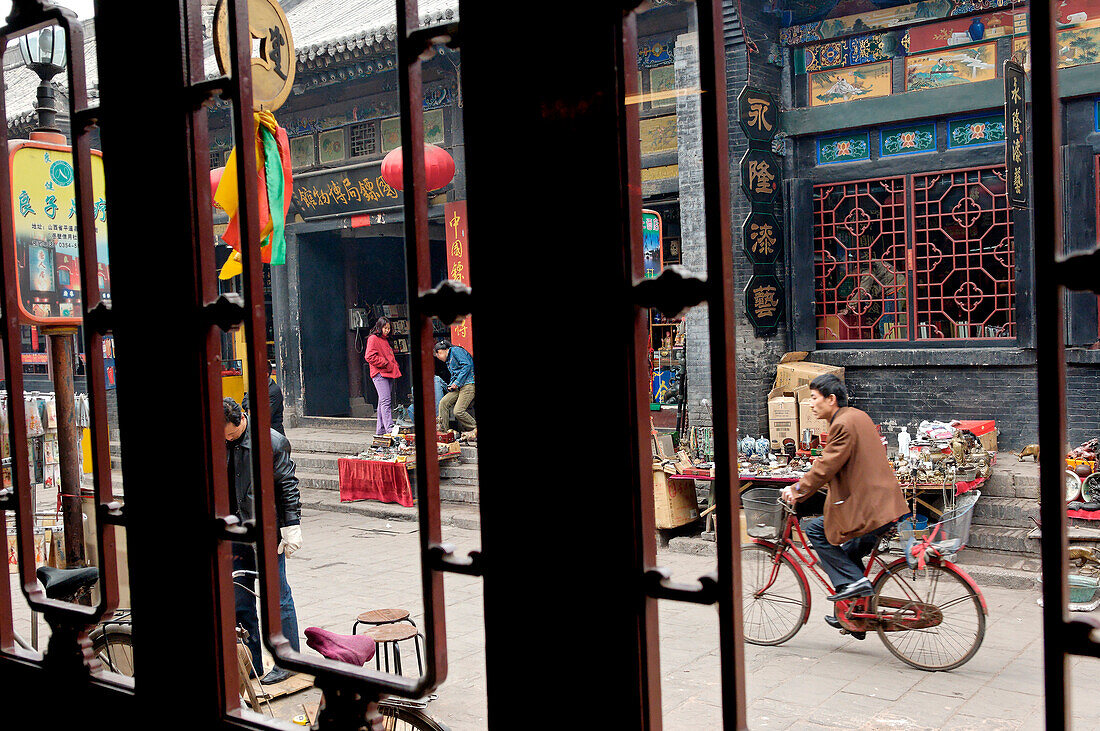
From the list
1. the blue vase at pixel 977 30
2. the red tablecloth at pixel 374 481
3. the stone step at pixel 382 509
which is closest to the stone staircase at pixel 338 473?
the stone step at pixel 382 509

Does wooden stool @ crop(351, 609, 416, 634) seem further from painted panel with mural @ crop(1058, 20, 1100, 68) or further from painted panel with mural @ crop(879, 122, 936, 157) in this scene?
painted panel with mural @ crop(1058, 20, 1100, 68)

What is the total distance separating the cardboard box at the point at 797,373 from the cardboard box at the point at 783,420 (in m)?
0.28

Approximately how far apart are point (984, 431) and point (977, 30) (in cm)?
363

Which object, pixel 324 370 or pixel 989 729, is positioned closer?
pixel 989 729

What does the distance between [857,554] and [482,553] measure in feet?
16.0

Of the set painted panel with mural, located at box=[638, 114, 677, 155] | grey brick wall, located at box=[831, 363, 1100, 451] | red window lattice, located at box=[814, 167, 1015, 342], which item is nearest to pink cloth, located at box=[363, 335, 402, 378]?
painted panel with mural, located at box=[638, 114, 677, 155]

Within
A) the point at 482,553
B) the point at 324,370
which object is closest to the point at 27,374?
the point at 324,370

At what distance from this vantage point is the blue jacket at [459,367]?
11477 millimetres

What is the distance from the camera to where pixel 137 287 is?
6.16 ft

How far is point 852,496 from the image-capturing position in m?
5.81

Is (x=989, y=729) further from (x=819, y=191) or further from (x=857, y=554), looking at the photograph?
(x=819, y=191)

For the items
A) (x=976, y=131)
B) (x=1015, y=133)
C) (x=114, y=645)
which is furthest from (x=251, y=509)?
(x=976, y=131)

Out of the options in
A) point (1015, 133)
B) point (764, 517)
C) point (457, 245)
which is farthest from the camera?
point (457, 245)

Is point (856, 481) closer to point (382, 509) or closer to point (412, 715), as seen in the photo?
point (412, 715)
